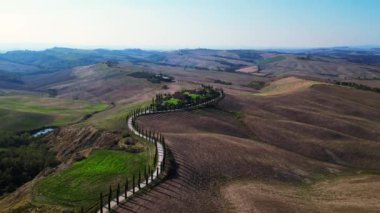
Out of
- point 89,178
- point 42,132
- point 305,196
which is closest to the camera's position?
point 89,178

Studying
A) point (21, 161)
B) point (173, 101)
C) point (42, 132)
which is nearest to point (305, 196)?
point (21, 161)

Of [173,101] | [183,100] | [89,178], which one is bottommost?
[89,178]

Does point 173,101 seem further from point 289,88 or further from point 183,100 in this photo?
point 289,88

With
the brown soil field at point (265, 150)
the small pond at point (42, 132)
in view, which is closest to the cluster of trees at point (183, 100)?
the brown soil field at point (265, 150)

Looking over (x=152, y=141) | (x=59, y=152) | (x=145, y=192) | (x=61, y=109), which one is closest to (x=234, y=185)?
(x=145, y=192)

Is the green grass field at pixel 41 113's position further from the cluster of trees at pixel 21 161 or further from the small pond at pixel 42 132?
the cluster of trees at pixel 21 161

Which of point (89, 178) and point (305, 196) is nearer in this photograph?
point (89, 178)

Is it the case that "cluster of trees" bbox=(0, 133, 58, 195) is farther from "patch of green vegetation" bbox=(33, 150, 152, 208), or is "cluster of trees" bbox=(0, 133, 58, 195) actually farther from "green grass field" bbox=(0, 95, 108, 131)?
"green grass field" bbox=(0, 95, 108, 131)

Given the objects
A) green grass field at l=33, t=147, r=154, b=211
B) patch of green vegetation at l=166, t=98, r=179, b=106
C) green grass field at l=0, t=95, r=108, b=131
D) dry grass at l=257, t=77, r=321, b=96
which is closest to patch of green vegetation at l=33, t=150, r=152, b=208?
green grass field at l=33, t=147, r=154, b=211
